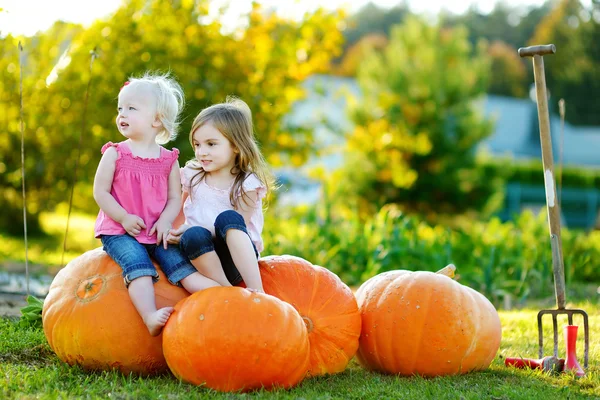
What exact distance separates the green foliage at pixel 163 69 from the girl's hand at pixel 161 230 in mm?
3981

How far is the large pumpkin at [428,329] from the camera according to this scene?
3141mm

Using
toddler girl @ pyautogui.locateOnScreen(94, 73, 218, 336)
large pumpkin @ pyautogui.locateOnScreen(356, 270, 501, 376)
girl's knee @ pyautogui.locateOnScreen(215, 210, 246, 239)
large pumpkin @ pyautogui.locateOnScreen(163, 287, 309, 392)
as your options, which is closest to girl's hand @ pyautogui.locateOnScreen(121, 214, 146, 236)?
toddler girl @ pyautogui.locateOnScreen(94, 73, 218, 336)

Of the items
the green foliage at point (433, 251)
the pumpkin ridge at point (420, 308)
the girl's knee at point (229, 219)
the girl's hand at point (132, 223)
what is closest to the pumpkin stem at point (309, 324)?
the pumpkin ridge at point (420, 308)

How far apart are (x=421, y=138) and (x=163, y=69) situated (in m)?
6.05

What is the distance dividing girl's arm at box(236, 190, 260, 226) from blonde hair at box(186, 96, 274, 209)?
0.06 ft

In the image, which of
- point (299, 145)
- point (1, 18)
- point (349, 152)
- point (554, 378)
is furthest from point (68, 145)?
point (554, 378)

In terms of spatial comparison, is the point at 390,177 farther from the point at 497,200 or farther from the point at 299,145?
the point at 299,145

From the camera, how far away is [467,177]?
41.4ft

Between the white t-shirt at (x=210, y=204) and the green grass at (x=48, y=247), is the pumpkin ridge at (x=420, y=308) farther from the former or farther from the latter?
the green grass at (x=48, y=247)

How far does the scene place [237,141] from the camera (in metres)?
3.30

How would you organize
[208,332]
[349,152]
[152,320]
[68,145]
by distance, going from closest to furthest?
1. [208,332]
2. [152,320]
3. [68,145]
4. [349,152]

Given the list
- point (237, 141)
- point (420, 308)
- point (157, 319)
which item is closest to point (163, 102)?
point (237, 141)

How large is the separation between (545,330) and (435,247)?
222cm

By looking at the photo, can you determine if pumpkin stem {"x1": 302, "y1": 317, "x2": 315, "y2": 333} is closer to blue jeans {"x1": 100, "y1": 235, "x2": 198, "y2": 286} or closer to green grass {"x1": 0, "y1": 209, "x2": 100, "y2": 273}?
blue jeans {"x1": 100, "y1": 235, "x2": 198, "y2": 286}
